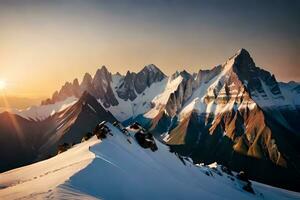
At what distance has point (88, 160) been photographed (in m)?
81.2

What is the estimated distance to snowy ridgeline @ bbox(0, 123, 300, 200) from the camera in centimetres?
6274

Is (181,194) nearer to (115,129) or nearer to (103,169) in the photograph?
(103,169)

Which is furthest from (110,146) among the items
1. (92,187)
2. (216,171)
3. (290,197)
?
(290,197)

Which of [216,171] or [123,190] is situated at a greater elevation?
[123,190]

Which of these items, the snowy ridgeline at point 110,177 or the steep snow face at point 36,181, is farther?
the snowy ridgeline at point 110,177

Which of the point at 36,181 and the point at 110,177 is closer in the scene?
the point at 36,181

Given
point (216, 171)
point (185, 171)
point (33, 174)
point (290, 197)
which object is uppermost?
point (33, 174)

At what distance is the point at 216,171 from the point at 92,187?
11628cm

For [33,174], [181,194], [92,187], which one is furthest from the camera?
[181,194]

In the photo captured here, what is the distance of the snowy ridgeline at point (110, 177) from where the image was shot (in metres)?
62.7

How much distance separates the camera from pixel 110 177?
7394 cm

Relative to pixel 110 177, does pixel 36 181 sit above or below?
above

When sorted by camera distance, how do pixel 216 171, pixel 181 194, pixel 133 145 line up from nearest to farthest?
1. pixel 181 194
2. pixel 133 145
3. pixel 216 171

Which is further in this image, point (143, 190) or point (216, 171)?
point (216, 171)
